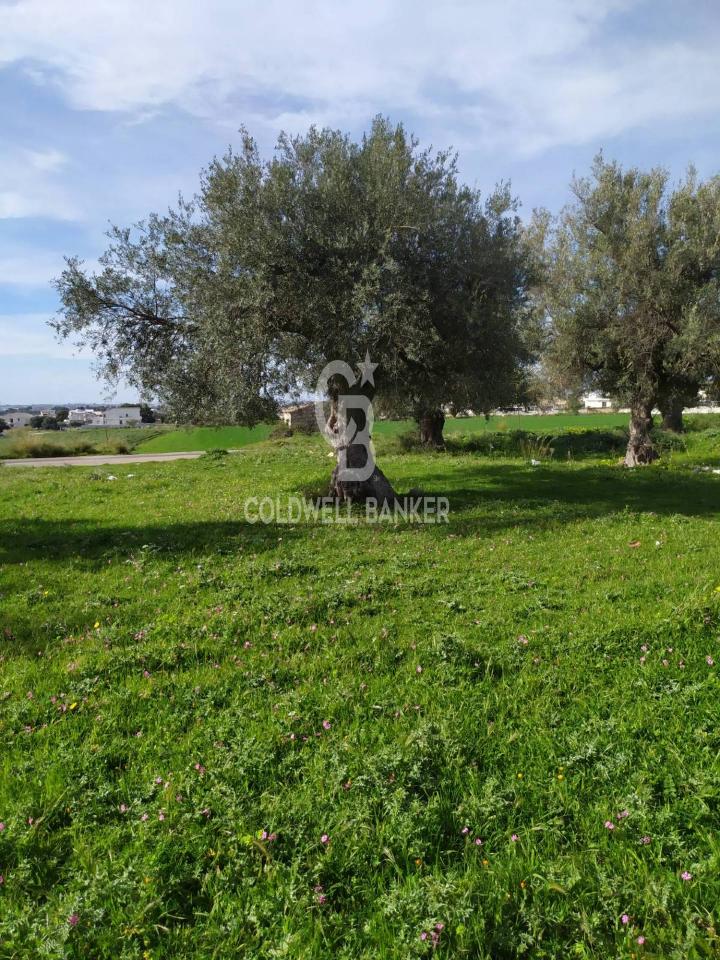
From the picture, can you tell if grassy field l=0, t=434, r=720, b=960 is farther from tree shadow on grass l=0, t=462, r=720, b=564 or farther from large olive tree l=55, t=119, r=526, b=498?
large olive tree l=55, t=119, r=526, b=498

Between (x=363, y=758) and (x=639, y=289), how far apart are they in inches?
795

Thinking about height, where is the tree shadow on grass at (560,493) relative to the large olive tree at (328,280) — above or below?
below

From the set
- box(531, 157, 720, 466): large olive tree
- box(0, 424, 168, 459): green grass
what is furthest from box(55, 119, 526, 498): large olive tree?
box(0, 424, 168, 459): green grass

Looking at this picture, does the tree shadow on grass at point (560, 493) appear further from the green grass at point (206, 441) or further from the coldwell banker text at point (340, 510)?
the green grass at point (206, 441)

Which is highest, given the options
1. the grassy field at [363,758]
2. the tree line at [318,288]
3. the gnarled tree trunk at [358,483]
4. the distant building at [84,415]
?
the distant building at [84,415]

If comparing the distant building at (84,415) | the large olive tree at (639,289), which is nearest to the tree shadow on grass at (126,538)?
the large olive tree at (639,289)

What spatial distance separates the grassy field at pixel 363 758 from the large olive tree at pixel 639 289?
1296 cm

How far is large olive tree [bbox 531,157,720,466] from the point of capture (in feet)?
62.6

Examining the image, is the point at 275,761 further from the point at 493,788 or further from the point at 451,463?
the point at 451,463

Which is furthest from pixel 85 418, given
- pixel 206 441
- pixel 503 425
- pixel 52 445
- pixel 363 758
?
pixel 363 758

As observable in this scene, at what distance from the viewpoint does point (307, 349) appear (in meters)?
12.5

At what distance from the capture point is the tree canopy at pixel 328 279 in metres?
11.5

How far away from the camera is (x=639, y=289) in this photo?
776 inches

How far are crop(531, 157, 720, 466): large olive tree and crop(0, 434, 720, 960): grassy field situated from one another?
42.5 feet
